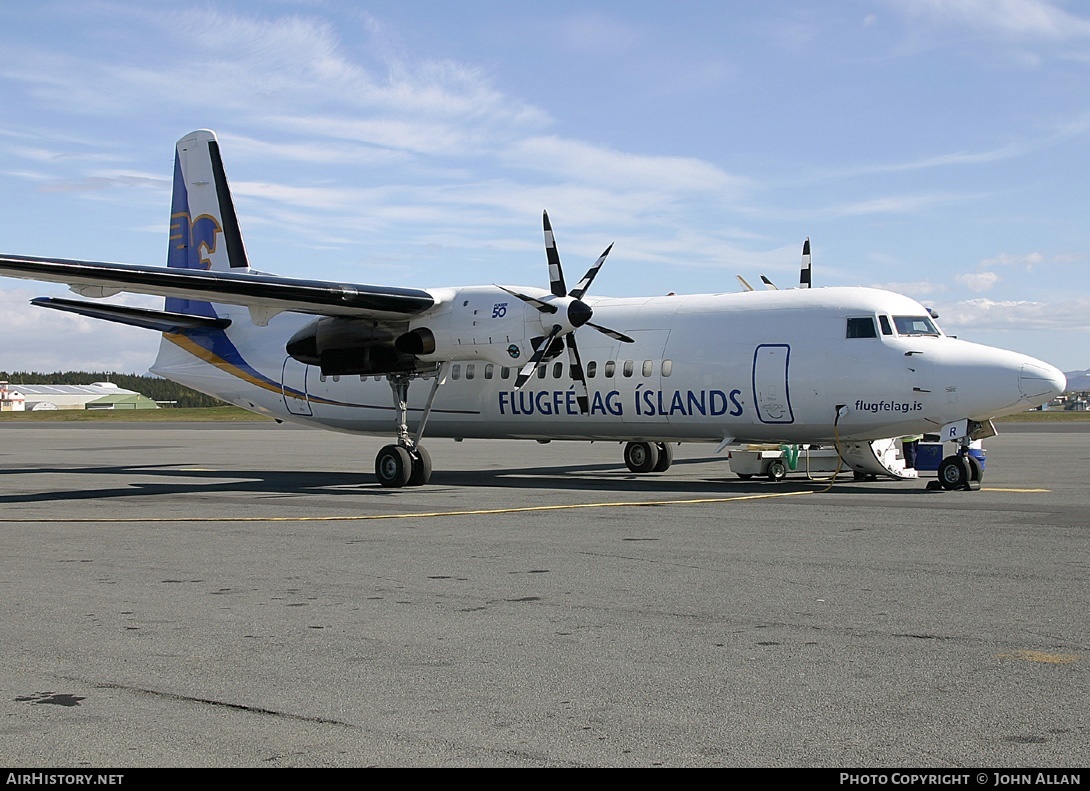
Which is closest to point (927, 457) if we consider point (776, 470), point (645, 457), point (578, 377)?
point (776, 470)

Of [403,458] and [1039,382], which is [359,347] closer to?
[403,458]

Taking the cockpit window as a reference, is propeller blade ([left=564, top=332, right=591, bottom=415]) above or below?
below

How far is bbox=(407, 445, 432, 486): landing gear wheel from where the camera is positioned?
72.1 feet

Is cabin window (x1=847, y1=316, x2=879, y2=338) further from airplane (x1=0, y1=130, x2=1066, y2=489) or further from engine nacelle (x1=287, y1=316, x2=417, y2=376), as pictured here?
engine nacelle (x1=287, y1=316, x2=417, y2=376)

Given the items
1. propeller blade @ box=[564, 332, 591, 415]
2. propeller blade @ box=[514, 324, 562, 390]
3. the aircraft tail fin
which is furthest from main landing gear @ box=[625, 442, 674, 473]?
the aircraft tail fin

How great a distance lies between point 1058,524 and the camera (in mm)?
13641

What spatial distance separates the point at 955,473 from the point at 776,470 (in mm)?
4309

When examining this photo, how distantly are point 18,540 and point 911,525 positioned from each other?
10650 mm

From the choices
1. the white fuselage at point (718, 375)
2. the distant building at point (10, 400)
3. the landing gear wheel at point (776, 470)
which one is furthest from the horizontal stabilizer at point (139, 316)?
the distant building at point (10, 400)

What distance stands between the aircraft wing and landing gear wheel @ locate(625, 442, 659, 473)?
6761 mm

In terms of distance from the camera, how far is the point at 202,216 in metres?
27.8

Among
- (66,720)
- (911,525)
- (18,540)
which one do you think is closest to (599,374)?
(911,525)

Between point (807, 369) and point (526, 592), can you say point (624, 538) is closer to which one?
point (526, 592)
